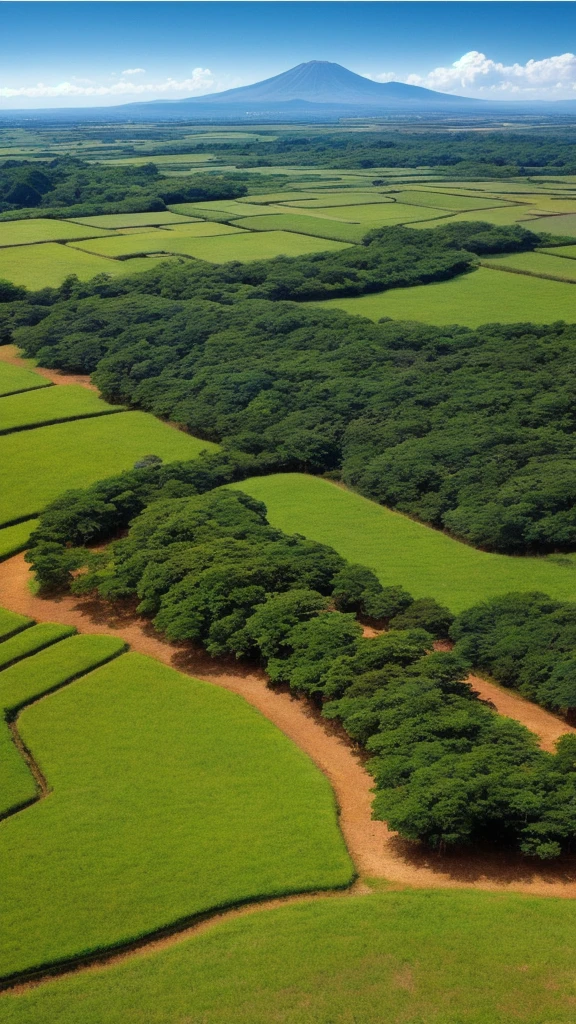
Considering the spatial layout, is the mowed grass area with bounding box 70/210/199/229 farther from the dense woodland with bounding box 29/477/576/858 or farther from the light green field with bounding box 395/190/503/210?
the dense woodland with bounding box 29/477/576/858

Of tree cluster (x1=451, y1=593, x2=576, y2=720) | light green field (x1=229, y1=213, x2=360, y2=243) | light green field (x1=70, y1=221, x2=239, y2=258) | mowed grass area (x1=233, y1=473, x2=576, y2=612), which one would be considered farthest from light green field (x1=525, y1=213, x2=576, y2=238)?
tree cluster (x1=451, y1=593, x2=576, y2=720)

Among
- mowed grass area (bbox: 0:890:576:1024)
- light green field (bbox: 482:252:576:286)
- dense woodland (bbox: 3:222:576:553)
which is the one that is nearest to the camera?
mowed grass area (bbox: 0:890:576:1024)

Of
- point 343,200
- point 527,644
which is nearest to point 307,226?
point 343,200

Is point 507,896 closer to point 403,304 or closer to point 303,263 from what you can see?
point 403,304

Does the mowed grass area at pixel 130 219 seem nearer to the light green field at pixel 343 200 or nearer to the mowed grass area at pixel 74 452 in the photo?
the light green field at pixel 343 200

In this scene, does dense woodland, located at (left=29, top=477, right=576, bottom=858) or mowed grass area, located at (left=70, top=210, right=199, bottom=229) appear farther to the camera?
mowed grass area, located at (left=70, top=210, right=199, bottom=229)

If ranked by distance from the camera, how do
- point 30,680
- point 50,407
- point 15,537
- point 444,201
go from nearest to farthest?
1. point 30,680
2. point 15,537
3. point 50,407
4. point 444,201

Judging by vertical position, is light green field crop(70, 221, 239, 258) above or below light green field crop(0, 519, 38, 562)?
above

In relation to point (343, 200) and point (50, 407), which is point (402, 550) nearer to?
point (50, 407)
